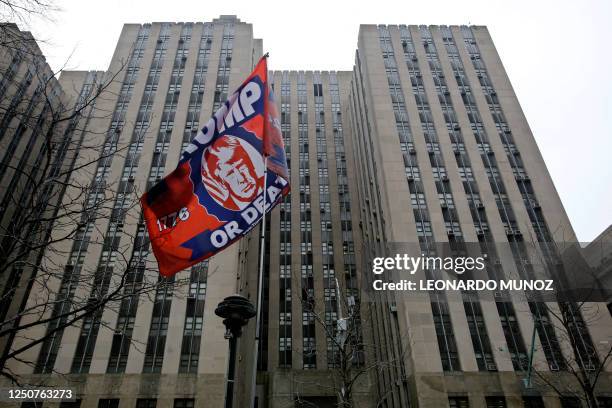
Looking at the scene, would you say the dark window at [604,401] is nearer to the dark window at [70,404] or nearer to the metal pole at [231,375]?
the metal pole at [231,375]

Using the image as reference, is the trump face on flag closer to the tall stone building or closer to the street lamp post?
the street lamp post

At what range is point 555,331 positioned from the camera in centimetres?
3241

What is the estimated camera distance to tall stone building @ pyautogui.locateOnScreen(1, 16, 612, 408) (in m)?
31.4

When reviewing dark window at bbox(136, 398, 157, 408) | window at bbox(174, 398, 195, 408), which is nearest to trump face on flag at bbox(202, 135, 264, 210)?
window at bbox(174, 398, 195, 408)

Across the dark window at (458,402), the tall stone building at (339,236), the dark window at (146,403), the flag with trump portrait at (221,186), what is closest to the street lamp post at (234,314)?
the flag with trump portrait at (221,186)

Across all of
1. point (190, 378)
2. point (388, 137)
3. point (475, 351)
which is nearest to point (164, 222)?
point (190, 378)

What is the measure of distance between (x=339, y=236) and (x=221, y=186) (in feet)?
156

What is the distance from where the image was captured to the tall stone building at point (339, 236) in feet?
103

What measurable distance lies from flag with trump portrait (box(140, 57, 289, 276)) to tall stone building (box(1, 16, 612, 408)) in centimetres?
935

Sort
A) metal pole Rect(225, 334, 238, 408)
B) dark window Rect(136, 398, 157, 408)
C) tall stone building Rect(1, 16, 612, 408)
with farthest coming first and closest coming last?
tall stone building Rect(1, 16, 612, 408), dark window Rect(136, 398, 157, 408), metal pole Rect(225, 334, 238, 408)

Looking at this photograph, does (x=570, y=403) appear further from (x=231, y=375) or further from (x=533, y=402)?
(x=231, y=375)

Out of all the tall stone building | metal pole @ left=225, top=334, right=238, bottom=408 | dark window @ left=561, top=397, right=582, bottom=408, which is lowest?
metal pole @ left=225, top=334, right=238, bottom=408

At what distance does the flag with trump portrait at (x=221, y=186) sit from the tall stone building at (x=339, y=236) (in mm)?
9349

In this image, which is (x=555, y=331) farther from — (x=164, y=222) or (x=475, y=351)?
(x=164, y=222)
